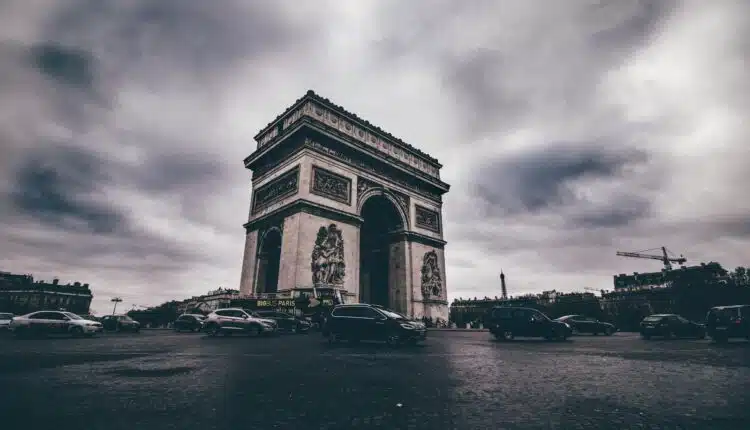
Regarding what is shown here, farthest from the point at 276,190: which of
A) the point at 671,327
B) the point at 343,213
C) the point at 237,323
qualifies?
the point at 671,327

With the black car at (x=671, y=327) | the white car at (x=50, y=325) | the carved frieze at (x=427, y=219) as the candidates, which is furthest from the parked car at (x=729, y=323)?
the white car at (x=50, y=325)

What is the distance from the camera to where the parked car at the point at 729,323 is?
14.6 meters

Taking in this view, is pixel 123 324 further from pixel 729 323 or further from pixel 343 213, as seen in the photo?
pixel 729 323

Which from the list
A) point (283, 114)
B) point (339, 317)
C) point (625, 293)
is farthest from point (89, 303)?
point (625, 293)

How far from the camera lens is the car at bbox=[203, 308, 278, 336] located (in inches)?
673

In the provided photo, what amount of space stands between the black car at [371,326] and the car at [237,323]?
4.94m

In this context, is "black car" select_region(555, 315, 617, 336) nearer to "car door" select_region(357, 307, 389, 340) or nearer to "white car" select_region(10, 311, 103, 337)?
"car door" select_region(357, 307, 389, 340)

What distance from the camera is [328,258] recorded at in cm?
2541

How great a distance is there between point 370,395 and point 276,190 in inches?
1005

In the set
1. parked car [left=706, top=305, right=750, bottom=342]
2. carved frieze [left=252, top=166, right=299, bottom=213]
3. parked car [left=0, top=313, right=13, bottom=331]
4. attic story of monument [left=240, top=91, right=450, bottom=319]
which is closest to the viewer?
parked car [left=706, top=305, right=750, bottom=342]

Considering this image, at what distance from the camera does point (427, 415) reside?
3873 millimetres

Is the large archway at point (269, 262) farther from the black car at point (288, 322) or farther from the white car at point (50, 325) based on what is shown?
the white car at point (50, 325)

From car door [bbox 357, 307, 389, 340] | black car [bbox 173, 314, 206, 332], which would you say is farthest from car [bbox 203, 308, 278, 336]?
car door [bbox 357, 307, 389, 340]

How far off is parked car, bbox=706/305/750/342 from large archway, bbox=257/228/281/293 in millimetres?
25268
